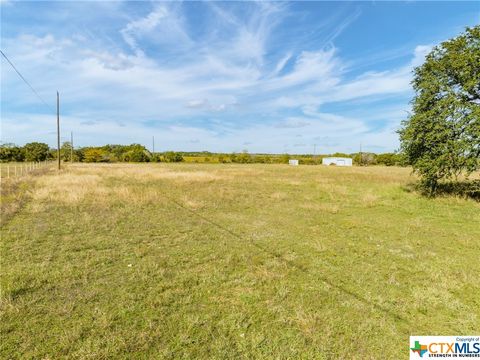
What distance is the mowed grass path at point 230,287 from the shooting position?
334cm

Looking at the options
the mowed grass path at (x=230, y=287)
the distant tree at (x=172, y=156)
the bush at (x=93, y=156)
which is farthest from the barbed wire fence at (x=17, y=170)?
the distant tree at (x=172, y=156)

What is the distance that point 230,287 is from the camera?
483cm

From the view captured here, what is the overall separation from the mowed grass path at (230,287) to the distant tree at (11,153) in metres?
76.2

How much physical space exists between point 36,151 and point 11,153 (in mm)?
5160

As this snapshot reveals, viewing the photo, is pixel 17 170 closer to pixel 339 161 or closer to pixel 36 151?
pixel 36 151

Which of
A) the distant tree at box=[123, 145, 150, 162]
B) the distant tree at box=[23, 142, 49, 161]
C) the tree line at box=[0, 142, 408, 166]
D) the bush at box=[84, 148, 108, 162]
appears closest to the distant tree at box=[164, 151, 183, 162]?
the tree line at box=[0, 142, 408, 166]

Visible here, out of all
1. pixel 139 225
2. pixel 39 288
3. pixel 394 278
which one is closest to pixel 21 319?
pixel 39 288

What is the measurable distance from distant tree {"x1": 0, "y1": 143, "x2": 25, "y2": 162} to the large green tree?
8414 cm

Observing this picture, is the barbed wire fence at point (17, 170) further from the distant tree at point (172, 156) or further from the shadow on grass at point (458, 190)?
the distant tree at point (172, 156)

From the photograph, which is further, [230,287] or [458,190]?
[458,190]

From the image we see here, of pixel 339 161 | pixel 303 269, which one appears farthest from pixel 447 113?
pixel 339 161

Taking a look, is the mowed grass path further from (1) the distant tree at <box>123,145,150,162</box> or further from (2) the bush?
(2) the bush

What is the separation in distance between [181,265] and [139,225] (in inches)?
156

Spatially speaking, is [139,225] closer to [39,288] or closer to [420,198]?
[39,288]
